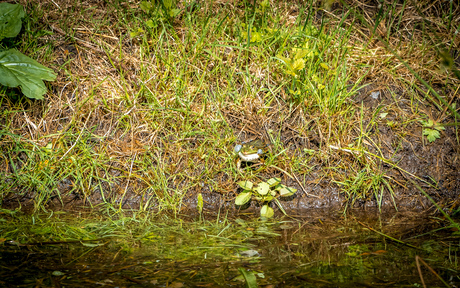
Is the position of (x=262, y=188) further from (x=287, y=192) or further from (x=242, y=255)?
(x=242, y=255)

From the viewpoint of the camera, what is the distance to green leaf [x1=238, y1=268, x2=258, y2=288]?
4.67 ft

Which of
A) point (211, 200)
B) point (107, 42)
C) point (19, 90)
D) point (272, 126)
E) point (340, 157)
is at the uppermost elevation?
point (107, 42)

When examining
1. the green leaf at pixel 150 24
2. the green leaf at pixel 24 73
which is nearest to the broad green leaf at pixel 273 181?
→ the green leaf at pixel 150 24

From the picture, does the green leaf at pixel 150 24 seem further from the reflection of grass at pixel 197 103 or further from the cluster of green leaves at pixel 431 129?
the cluster of green leaves at pixel 431 129

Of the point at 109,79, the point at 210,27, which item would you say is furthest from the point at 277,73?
the point at 109,79

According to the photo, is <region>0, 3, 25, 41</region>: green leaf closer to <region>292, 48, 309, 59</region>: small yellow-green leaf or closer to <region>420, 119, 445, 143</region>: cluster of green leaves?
<region>292, 48, 309, 59</region>: small yellow-green leaf

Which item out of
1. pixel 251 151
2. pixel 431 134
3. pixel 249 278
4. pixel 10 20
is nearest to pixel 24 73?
pixel 10 20

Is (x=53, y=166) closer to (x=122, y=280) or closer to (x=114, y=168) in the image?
(x=114, y=168)

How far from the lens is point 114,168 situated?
254cm

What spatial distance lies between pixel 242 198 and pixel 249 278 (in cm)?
88

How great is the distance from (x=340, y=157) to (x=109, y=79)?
7.09ft

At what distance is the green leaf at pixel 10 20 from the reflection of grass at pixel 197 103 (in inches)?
7.0

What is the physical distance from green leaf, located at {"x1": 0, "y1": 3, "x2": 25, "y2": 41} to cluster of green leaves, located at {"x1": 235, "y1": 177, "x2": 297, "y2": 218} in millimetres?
2424

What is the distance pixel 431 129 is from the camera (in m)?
2.64
